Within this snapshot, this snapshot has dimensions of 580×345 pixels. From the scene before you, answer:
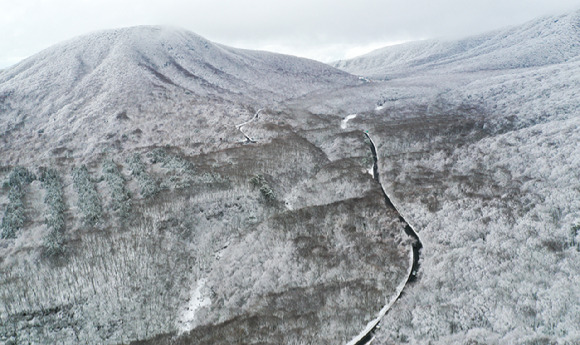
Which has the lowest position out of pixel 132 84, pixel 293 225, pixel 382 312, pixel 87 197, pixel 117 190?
pixel 382 312

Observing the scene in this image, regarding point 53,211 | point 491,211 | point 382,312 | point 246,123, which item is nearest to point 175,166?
point 53,211

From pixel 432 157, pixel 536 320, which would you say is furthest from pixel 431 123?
pixel 536 320

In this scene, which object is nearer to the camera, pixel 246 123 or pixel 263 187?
pixel 263 187

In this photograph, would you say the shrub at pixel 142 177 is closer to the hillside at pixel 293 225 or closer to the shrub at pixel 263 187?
the hillside at pixel 293 225

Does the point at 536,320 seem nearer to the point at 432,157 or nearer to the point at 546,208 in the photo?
Answer: the point at 546,208

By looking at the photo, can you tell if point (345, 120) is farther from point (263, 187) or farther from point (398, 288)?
point (398, 288)
